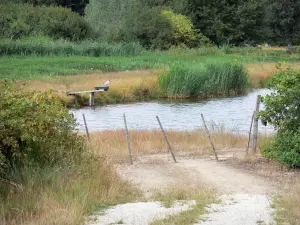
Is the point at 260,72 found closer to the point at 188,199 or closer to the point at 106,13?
the point at 106,13

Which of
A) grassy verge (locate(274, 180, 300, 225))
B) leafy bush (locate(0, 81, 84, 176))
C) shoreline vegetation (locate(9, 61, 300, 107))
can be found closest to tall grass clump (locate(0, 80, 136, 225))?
leafy bush (locate(0, 81, 84, 176))

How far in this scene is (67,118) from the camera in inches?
455

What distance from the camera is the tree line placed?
201ft

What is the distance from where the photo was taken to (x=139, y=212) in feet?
31.1

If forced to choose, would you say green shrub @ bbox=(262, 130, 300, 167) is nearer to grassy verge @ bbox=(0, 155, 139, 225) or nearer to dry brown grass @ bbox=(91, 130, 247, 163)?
dry brown grass @ bbox=(91, 130, 247, 163)

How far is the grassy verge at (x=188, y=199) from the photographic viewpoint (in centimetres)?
890

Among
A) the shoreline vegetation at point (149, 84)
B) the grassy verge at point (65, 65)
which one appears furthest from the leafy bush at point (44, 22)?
the shoreline vegetation at point (149, 84)

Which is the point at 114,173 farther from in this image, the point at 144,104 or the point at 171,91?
the point at 171,91

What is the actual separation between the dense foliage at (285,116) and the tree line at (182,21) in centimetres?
Result: 4673

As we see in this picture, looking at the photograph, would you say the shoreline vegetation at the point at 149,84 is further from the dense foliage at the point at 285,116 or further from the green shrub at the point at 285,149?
the green shrub at the point at 285,149

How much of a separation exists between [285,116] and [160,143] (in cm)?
437

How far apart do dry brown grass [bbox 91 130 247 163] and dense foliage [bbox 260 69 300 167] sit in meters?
2.54

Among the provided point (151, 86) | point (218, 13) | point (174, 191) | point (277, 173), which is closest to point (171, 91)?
point (151, 86)

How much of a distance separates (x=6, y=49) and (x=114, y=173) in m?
37.8
